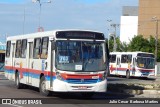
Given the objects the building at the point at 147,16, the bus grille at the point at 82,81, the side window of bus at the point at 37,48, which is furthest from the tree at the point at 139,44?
the bus grille at the point at 82,81

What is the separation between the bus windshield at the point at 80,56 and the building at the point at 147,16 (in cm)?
10330

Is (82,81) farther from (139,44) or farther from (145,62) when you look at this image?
Answer: (139,44)

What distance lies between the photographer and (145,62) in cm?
5059

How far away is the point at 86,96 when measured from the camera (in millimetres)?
23281

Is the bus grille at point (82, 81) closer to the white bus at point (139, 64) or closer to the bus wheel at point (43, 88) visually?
the bus wheel at point (43, 88)

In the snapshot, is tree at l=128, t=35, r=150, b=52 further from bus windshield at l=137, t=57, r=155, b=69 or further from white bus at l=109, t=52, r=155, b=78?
bus windshield at l=137, t=57, r=155, b=69

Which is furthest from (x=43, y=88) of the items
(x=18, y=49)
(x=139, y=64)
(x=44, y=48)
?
(x=139, y=64)

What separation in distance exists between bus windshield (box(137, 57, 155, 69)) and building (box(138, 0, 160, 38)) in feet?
243

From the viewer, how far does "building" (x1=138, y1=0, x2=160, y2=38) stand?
124875 mm

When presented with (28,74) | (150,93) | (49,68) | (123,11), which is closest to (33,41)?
(28,74)

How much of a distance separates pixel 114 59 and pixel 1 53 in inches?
519

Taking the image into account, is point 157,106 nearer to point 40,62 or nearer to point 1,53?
point 40,62

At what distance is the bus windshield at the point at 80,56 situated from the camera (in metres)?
21.3

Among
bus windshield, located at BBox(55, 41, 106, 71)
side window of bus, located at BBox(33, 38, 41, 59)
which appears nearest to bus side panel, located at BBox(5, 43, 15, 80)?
side window of bus, located at BBox(33, 38, 41, 59)
